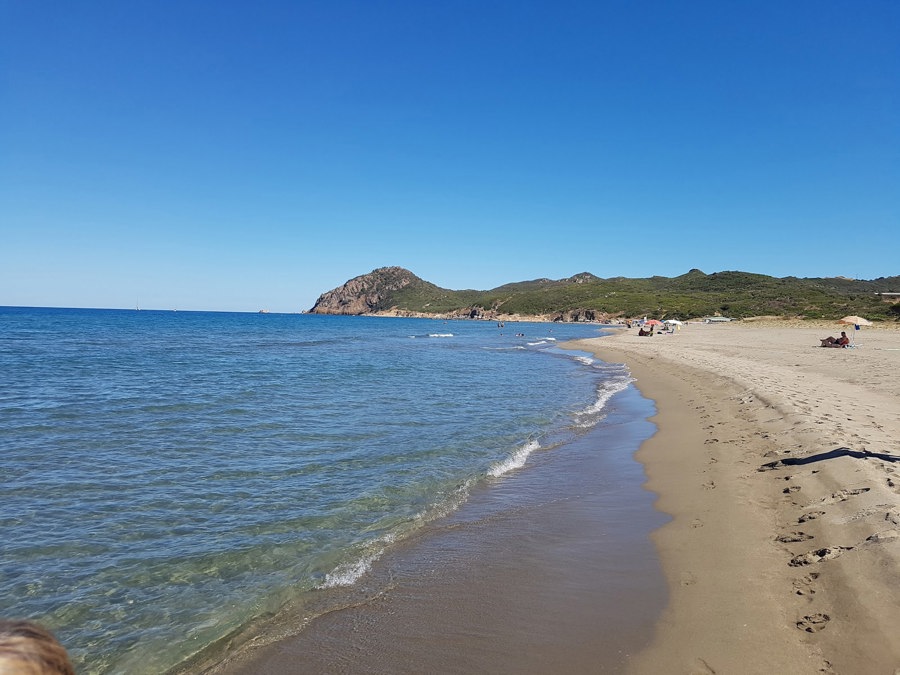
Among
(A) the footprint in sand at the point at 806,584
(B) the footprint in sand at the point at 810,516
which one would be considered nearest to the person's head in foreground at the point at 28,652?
(A) the footprint in sand at the point at 806,584

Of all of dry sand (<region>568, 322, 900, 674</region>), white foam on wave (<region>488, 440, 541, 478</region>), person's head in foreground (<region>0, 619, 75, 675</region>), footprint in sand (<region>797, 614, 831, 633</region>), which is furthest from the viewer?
white foam on wave (<region>488, 440, 541, 478</region>)

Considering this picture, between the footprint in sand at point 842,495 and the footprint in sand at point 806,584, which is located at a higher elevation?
the footprint in sand at point 842,495

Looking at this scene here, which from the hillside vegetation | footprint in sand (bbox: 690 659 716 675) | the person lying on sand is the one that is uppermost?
the hillside vegetation

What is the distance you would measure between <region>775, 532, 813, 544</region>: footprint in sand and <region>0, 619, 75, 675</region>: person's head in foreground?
7545mm

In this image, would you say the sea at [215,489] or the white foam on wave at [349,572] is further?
the white foam on wave at [349,572]

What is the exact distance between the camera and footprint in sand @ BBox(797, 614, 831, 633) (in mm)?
4695

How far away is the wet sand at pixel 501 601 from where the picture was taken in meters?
4.81

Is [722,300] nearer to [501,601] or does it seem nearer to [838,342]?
[838,342]

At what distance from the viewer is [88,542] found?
732 centimetres

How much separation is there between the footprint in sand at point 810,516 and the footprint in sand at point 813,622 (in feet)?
8.12

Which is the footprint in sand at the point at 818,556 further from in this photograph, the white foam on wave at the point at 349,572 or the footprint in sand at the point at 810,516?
the white foam on wave at the point at 349,572

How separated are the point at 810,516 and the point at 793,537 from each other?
2.21 ft

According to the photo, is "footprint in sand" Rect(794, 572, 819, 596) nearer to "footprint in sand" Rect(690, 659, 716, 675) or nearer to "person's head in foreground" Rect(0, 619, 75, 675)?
"footprint in sand" Rect(690, 659, 716, 675)

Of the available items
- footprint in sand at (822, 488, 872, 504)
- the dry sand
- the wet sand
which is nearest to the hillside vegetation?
the dry sand
